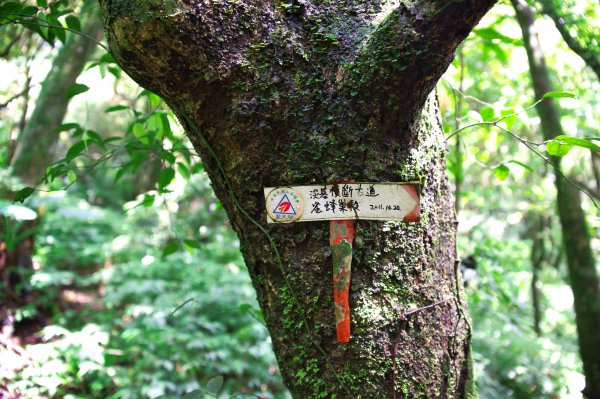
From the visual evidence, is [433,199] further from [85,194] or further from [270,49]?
[85,194]

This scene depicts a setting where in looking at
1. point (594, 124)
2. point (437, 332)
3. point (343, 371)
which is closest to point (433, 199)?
point (437, 332)

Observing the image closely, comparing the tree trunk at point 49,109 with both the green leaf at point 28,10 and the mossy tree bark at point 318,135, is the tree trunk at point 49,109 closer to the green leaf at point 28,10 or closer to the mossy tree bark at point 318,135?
the green leaf at point 28,10

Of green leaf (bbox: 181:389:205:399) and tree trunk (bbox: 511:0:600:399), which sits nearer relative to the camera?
green leaf (bbox: 181:389:205:399)

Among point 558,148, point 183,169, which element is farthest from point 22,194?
point 558,148

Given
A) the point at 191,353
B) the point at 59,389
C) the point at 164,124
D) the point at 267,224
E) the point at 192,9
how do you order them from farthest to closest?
the point at 191,353 < the point at 59,389 < the point at 164,124 < the point at 267,224 < the point at 192,9

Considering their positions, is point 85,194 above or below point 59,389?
above

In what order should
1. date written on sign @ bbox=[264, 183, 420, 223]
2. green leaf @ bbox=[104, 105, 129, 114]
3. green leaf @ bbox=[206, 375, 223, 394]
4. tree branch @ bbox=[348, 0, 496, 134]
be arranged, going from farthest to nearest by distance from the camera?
green leaf @ bbox=[104, 105, 129, 114] → green leaf @ bbox=[206, 375, 223, 394] → date written on sign @ bbox=[264, 183, 420, 223] → tree branch @ bbox=[348, 0, 496, 134]

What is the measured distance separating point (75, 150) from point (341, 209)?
857mm

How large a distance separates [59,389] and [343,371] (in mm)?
2467

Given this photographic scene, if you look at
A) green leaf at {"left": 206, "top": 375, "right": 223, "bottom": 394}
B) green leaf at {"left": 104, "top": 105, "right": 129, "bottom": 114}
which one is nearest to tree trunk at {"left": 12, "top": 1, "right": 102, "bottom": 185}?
green leaf at {"left": 104, "top": 105, "right": 129, "bottom": 114}

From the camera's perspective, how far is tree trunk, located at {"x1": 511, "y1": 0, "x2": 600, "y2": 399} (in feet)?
6.39

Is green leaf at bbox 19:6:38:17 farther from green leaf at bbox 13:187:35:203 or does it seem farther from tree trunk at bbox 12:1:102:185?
tree trunk at bbox 12:1:102:185

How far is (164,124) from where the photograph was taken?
4.35 feet

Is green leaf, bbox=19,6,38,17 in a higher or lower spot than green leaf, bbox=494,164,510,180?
higher
